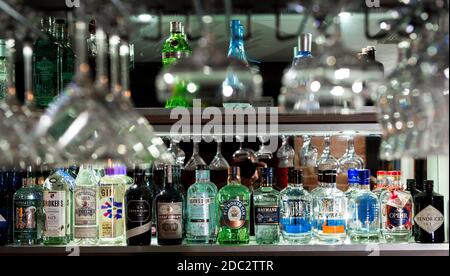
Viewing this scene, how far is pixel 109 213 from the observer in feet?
6.80

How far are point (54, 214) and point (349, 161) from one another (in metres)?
1.05

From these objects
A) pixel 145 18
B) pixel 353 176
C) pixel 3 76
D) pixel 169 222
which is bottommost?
pixel 169 222

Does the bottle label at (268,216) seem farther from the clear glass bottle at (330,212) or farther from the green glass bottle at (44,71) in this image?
the green glass bottle at (44,71)

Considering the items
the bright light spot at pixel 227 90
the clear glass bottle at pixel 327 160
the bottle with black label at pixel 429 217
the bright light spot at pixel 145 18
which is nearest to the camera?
the bright light spot at pixel 227 90

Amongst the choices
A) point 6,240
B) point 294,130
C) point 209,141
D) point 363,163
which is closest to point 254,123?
point 294,130

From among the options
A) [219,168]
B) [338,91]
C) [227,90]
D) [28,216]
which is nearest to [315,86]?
[338,91]

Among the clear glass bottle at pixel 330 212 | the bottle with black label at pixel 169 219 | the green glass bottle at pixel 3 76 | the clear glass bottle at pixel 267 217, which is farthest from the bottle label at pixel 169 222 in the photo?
the green glass bottle at pixel 3 76

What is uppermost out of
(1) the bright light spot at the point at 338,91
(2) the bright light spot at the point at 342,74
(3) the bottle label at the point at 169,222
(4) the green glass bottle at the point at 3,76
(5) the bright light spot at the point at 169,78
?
(4) the green glass bottle at the point at 3,76

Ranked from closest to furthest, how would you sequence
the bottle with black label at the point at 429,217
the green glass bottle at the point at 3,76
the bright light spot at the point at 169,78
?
the bright light spot at the point at 169,78, the bottle with black label at the point at 429,217, the green glass bottle at the point at 3,76

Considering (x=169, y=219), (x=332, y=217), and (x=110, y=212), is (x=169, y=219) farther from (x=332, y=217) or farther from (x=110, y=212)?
(x=332, y=217)

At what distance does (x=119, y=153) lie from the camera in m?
1.30

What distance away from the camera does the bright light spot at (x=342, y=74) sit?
134 cm

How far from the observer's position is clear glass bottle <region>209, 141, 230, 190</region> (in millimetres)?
2295
